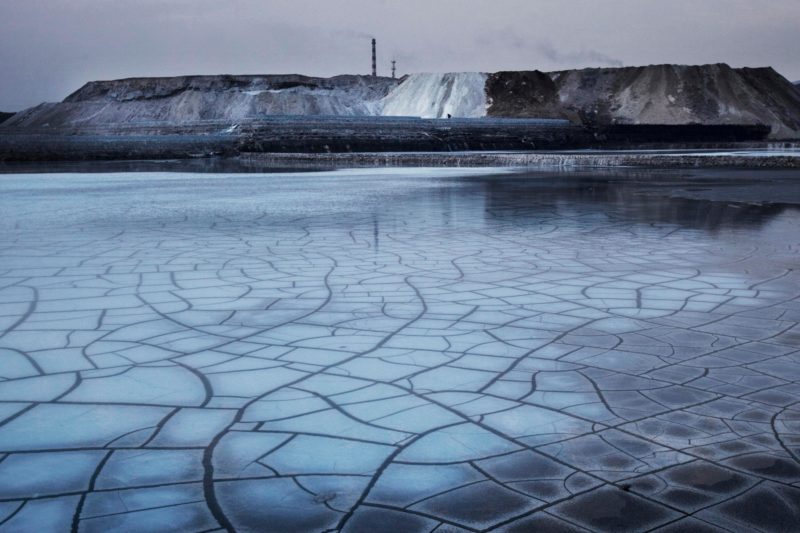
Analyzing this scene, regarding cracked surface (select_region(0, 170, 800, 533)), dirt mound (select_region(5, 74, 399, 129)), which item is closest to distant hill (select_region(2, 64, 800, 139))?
dirt mound (select_region(5, 74, 399, 129))

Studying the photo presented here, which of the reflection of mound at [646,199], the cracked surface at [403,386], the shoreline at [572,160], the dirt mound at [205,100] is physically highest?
the dirt mound at [205,100]

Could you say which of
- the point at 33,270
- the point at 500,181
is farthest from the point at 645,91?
the point at 33,270

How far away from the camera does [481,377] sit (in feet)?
7.18

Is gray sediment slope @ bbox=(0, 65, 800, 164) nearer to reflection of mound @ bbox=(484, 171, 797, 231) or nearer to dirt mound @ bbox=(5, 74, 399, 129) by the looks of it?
dirt mound @ bbox=(5, 74, 399, 129)

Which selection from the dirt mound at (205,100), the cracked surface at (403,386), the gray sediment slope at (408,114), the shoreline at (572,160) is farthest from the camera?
the dirt mound at (205,100)

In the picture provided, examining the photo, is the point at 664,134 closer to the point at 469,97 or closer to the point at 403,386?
the point at 469,97

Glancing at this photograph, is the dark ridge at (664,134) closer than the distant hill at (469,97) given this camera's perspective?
Yes

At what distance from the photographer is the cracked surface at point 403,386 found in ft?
4.77

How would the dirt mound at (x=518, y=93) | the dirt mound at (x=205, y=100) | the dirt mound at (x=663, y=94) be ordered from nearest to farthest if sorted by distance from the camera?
1. the dirt mound at (x=205, y=100)
2. the dirt mound at (x=518, y=93)
3. the dirt mound at (x=663, y=94)

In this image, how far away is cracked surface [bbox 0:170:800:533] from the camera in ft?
4.77

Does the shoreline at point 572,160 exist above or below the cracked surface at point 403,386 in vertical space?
above

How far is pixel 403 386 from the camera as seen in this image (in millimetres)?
2121

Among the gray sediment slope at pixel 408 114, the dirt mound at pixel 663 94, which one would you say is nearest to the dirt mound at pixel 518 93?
the dirt mound at pixel 663 94

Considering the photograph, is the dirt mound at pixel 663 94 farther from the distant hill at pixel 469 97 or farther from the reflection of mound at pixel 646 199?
the reflection of mound at pixel 646 199
